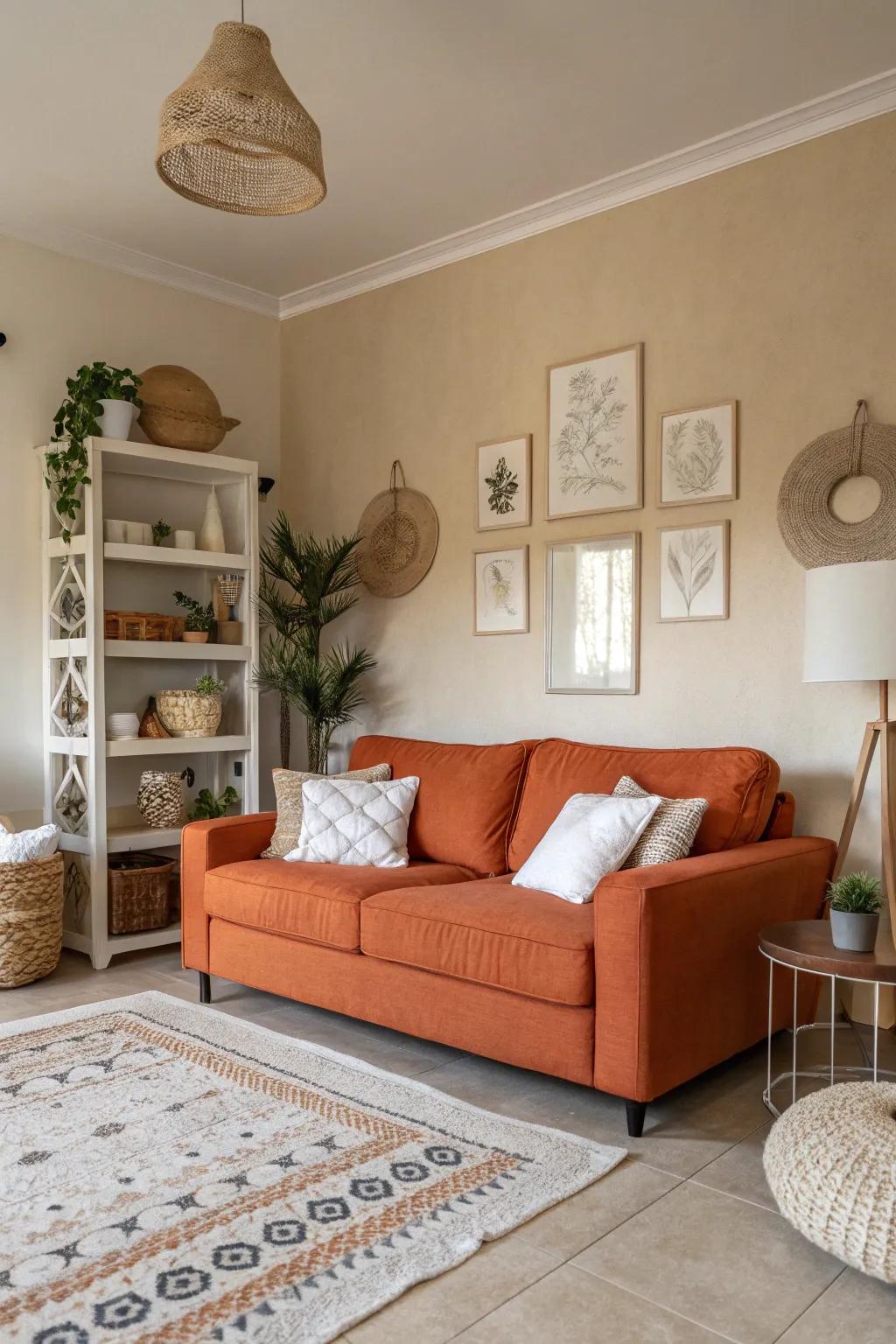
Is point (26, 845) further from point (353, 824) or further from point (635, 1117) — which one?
point (635, 1117)

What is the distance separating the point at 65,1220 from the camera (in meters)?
2.14

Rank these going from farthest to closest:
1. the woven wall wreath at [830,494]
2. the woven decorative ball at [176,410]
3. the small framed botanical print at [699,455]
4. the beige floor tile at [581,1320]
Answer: the woven decorative ball at [176,410]
the small framed botanical print at [699,455]
the woven wall wreath at [830,494]
the beige floor tile at [581,1320]

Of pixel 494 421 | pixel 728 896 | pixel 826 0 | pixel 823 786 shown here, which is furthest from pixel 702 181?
pixel 728 896

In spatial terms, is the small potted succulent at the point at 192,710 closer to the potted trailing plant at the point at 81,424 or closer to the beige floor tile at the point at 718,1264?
the potted trailing plant at the point at 81,424

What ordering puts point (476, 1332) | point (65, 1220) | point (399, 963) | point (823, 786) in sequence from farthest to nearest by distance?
point (823, 786) → point (399, 963) → point (65, 1220) → point (476, 1332)

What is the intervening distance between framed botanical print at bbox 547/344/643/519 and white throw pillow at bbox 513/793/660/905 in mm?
1314

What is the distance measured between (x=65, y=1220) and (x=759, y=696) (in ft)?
8.32

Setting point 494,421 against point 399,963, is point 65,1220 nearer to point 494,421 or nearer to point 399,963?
point 399,963

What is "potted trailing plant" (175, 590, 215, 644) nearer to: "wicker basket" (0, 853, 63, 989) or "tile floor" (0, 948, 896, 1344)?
"wicker basket" (0, 853, 63, 989)

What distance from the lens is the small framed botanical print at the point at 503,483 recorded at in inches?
167

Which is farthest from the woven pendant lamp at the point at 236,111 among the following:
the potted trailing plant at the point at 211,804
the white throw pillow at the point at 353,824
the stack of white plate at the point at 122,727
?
the potted trailing plant at the point at 211,804

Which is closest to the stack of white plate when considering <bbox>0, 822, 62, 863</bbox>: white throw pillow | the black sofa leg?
<bbox>0, 822, 62, 863</bbox>: white throw pillow

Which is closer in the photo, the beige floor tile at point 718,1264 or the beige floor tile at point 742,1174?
the beige floor tile at point 718,1264

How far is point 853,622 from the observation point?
2926 mm
